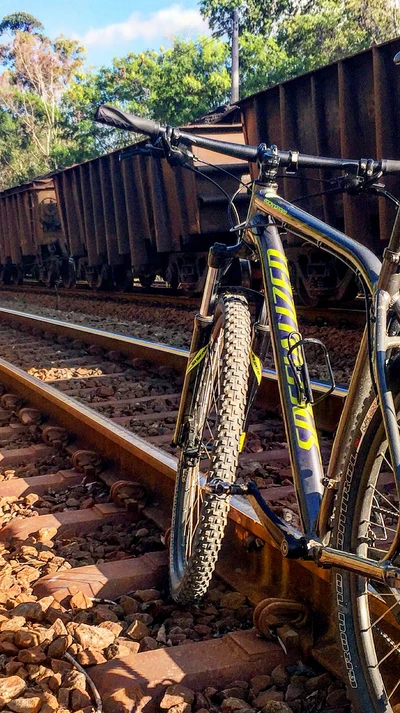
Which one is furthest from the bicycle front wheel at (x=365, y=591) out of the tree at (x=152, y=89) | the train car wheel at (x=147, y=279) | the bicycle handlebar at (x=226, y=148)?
the tree at (x=152, y=89)

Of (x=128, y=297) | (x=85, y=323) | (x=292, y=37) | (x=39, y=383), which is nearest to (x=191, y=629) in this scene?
(x=39, y=383)

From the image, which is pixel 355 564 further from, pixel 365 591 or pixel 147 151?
pixel 147 151

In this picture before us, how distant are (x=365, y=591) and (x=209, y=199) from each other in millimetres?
10260

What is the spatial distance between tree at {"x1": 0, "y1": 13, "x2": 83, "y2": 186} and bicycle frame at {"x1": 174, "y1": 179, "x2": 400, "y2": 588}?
53.5 m

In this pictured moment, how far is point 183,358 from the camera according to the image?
6211 mm

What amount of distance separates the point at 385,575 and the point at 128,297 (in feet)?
42.4

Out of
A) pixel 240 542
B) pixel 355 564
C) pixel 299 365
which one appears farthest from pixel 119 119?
pixel 355 564

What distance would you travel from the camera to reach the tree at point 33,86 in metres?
55.0

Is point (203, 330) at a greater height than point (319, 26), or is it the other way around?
point (319, 26)

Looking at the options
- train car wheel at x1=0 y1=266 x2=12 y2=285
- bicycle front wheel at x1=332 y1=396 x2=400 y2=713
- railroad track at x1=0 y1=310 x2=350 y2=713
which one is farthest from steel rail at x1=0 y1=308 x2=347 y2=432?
train car wheel at x1=0 y1=266 x2=12 y2=285

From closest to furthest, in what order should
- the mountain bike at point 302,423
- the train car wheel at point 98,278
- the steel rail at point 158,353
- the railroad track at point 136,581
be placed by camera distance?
the mountain bike at point 302,423, the railroad track at point 136,581, the steel rail at point 158,353, the train car wheel at point 98,278

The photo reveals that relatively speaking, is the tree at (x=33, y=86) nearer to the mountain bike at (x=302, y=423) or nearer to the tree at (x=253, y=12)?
the tree at (x=253, y=12)

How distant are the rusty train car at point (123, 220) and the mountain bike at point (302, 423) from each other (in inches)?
208

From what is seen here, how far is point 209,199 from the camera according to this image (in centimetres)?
1163
